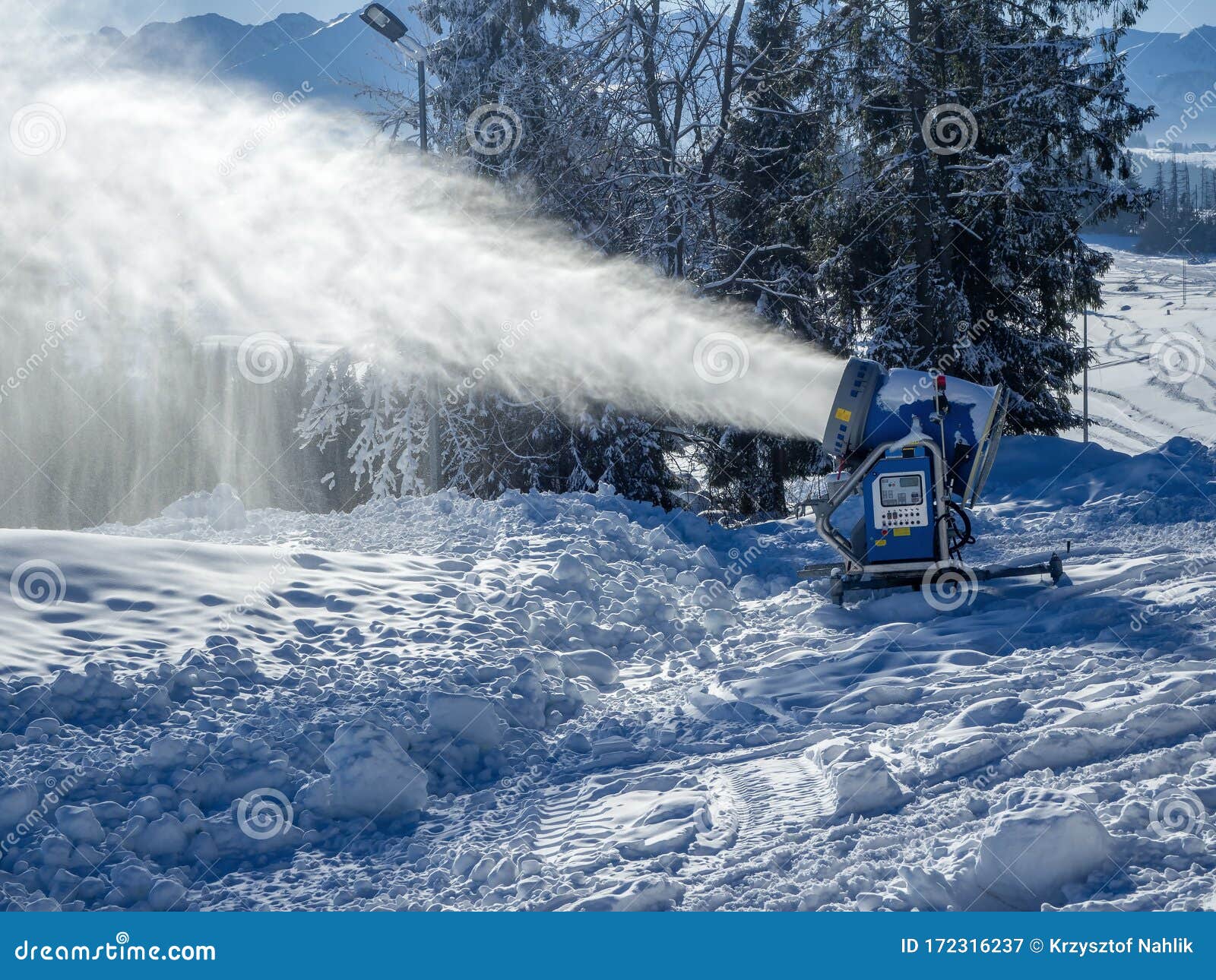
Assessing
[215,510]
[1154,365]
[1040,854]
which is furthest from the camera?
[1154,365]

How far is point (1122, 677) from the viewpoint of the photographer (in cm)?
640

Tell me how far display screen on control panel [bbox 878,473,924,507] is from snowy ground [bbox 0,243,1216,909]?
848mm

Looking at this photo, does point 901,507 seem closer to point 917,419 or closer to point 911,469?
point 911,469

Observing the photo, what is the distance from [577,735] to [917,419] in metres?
4.39

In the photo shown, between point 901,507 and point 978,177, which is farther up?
point 978,177

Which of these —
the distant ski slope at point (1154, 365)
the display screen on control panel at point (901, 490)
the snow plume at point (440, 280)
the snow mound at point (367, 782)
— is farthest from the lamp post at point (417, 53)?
the distant ski slope at point (1154, 365)

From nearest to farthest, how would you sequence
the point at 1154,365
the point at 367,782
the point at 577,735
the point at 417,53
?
1. the point at 367,782
2. the point at 577,735
3. the point at 417,53
4. the point at 1154,365

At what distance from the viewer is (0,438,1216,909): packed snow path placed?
4.27 meters

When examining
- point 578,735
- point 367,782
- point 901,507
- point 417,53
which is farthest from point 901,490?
point 417,53

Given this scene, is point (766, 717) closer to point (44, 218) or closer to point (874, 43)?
point (874, 43)

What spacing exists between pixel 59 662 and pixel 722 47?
18170 mm

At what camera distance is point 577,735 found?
6.21m

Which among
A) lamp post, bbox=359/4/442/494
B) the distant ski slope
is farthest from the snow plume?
the distant ski slope

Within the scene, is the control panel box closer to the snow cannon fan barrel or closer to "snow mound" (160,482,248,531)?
the snow cannon fan barrel
